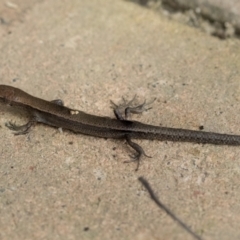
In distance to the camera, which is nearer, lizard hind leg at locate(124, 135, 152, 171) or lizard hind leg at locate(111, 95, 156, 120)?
lizard hind leg at locate(124, 135, 152, 171)

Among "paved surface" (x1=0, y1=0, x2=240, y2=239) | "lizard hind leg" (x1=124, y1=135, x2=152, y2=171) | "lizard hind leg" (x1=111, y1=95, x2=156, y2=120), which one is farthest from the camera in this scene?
"lizard hind leg" (x1=111, y1=95, x2=156, y2=120)

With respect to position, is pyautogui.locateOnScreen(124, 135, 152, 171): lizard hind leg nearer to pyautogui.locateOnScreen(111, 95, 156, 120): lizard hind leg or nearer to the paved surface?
the paved surface

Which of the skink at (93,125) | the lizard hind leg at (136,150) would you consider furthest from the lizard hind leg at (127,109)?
the lizard hind leg at (136,150)

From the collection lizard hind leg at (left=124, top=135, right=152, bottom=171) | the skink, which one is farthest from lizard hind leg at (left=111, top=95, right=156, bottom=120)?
lizard hind leg at (left=124, top=135, right=152, bottom=171)

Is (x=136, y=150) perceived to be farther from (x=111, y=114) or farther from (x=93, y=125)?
(x=111, y=114)

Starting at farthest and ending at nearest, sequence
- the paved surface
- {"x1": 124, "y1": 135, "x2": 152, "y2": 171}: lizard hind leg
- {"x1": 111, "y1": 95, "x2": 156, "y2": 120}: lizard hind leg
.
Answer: {"x1": 111, "y1": 95, "x2": 156, "y2": 120}: lizard hind leg
{"x1": 124, "y1": 135, "x2": 152, "y2": 171}: lizard hind leg
the paved surface

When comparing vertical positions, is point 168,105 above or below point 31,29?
above

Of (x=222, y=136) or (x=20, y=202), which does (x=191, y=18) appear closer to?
(x=222, y=136)

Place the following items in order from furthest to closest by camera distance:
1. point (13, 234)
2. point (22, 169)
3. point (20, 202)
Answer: point (22, 169) → point (20, 202) → point (13, 234)

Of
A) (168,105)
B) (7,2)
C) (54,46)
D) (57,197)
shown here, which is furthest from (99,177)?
(7,2)
